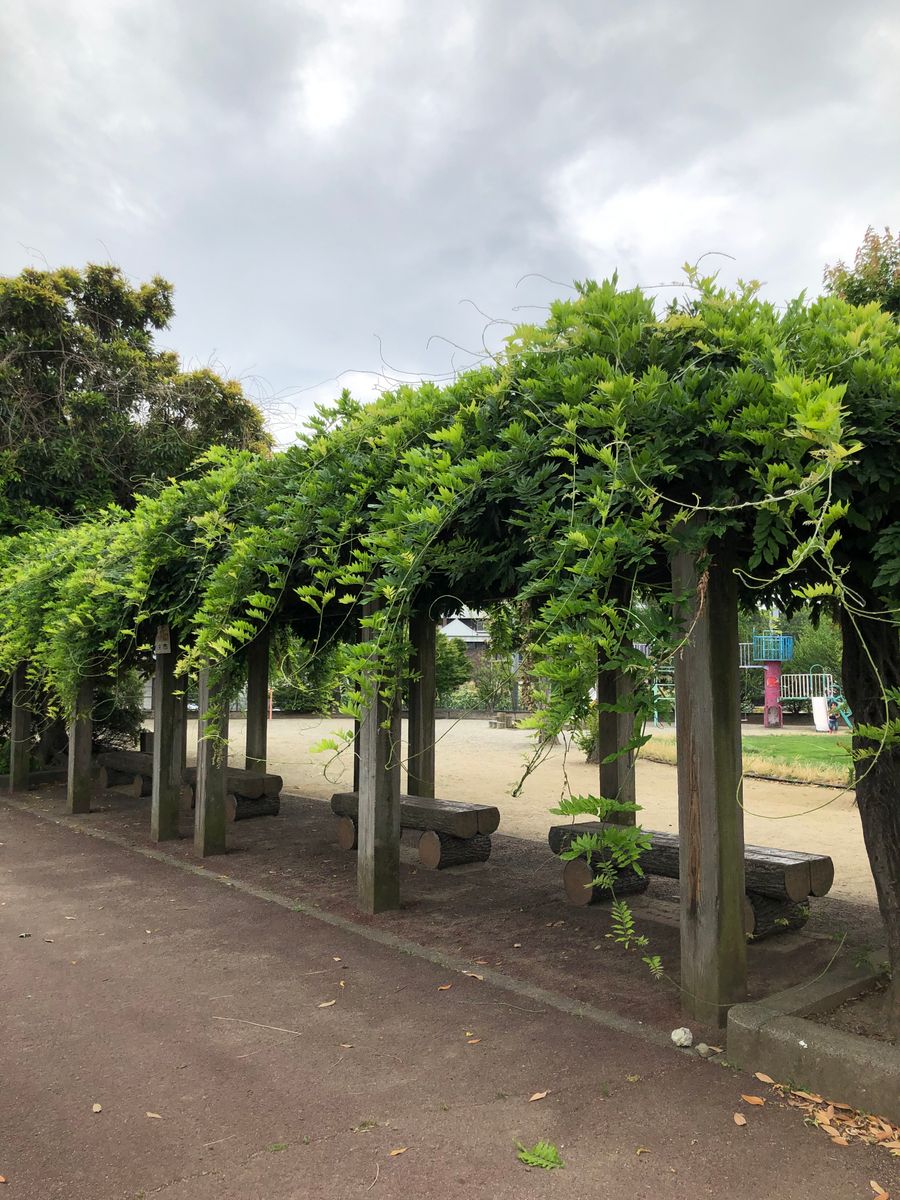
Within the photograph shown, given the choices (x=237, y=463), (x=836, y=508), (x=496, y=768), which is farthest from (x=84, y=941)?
(x=496, y=768)

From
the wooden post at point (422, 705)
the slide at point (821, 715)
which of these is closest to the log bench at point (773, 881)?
the wooden post at point (422, 705)

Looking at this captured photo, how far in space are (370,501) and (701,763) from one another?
2522 millimetres

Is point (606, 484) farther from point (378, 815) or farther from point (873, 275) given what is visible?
point (873, 275)

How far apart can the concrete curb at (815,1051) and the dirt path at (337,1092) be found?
0.55ft

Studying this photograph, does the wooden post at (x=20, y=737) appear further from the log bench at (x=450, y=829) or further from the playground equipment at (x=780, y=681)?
the playground equipment at (x=780, y=681)

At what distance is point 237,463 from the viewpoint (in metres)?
6.56

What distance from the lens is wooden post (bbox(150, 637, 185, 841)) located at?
28.5 ft

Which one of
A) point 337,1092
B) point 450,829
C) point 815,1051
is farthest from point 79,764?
point 815,1051

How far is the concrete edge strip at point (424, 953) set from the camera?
407 cm

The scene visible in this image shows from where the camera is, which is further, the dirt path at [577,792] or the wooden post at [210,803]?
the dirt path at [577,792]

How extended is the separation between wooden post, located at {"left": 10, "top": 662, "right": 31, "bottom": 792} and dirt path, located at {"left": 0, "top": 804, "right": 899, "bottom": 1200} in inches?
297

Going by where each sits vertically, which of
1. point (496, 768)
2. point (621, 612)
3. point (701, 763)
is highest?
point (621, 612)

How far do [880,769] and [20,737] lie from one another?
11.8 metres

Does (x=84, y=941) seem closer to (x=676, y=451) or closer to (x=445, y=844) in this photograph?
(x=445, y=844)
